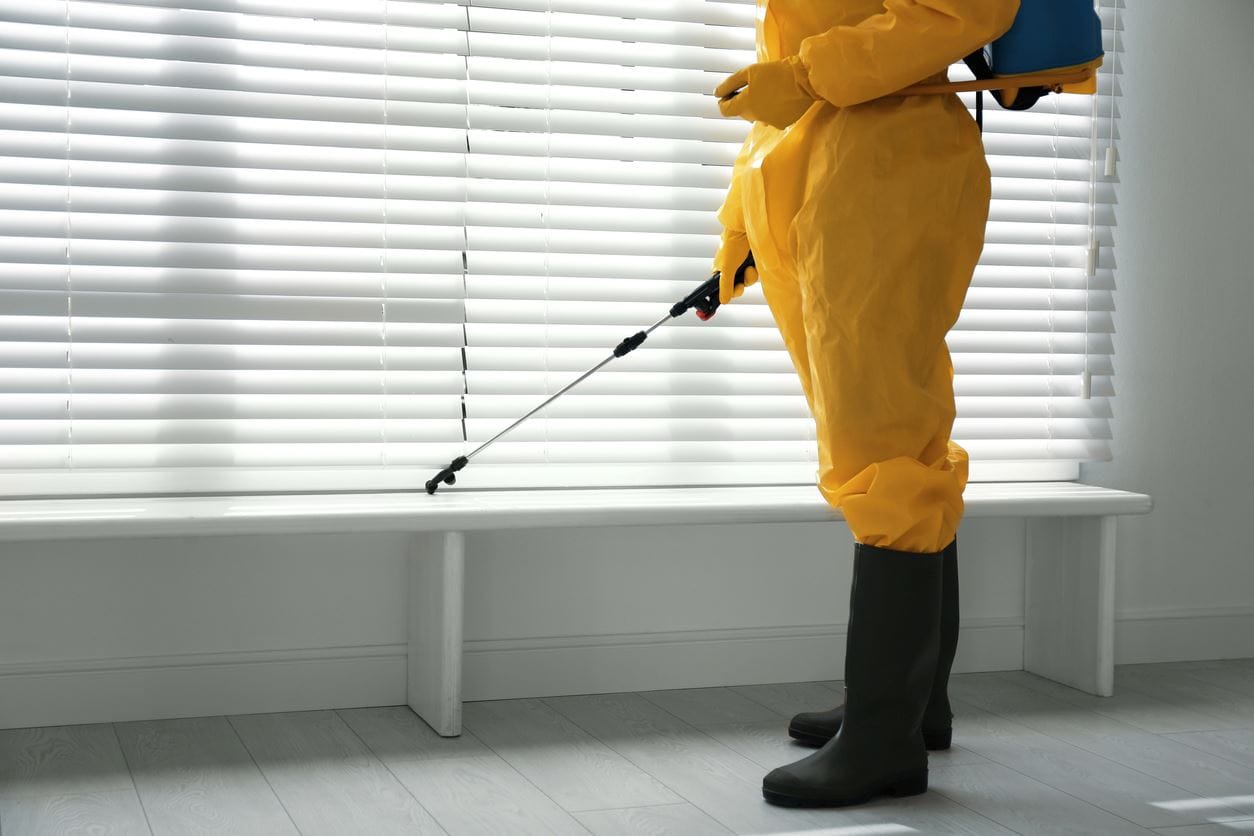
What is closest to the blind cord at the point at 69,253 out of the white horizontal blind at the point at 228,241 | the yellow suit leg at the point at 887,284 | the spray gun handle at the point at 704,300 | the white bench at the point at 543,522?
the white horizontal blind at the point at 228,241

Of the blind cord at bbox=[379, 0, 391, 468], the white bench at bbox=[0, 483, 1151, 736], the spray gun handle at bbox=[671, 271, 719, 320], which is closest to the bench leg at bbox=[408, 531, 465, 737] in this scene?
the white bench at bbox=[0, 483, 1151, 736]

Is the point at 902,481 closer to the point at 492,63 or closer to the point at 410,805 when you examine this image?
the point at 410,805

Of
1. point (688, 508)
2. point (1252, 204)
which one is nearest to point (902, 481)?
point (688, 508)

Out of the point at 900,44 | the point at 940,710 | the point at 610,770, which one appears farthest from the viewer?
the point at 940,710

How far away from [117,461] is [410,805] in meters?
0.97

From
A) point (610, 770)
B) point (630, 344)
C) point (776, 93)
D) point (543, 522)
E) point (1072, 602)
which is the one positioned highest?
Answer: point (776, 93)

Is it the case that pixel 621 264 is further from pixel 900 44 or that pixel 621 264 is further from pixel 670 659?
pixel 900 44

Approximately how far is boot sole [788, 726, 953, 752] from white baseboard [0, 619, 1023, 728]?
0.46 metres

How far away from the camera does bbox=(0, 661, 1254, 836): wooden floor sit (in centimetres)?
206

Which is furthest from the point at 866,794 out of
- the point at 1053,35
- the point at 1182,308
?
the point at 1182,308

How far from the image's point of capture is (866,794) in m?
2.15

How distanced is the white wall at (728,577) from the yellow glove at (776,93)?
104 centimetres

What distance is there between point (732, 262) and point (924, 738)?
0.96m

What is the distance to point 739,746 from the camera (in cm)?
248
